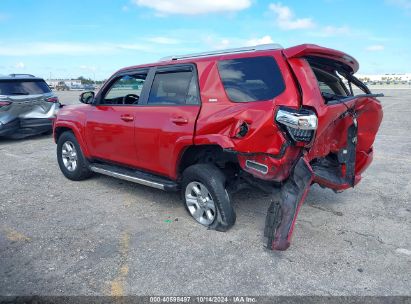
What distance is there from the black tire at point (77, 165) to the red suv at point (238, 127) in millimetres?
377

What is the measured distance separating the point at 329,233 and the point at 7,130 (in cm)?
839

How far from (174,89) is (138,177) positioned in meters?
1.21

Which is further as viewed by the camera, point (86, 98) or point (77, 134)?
point (77, 134)

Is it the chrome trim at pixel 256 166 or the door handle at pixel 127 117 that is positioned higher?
the door handle at pixel 127 117

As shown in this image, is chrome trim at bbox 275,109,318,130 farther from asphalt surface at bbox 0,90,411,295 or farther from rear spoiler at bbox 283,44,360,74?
asphalt surface at bbox 0,90,411,295

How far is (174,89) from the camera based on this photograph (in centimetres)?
450

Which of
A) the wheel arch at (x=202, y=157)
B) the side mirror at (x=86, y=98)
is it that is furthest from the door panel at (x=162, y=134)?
the side mirror at (x=86, y=98)

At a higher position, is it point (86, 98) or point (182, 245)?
point (86, 98)

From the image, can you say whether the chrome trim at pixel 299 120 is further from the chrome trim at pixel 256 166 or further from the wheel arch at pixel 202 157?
the wheel arch at pixel 202 157

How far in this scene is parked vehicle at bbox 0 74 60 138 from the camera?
9312mm

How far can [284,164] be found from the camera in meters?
3.55

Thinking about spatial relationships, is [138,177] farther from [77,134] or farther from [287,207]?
[287,207]

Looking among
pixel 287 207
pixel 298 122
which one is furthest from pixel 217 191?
pixel 298 122

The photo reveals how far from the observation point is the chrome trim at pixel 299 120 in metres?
3.31
